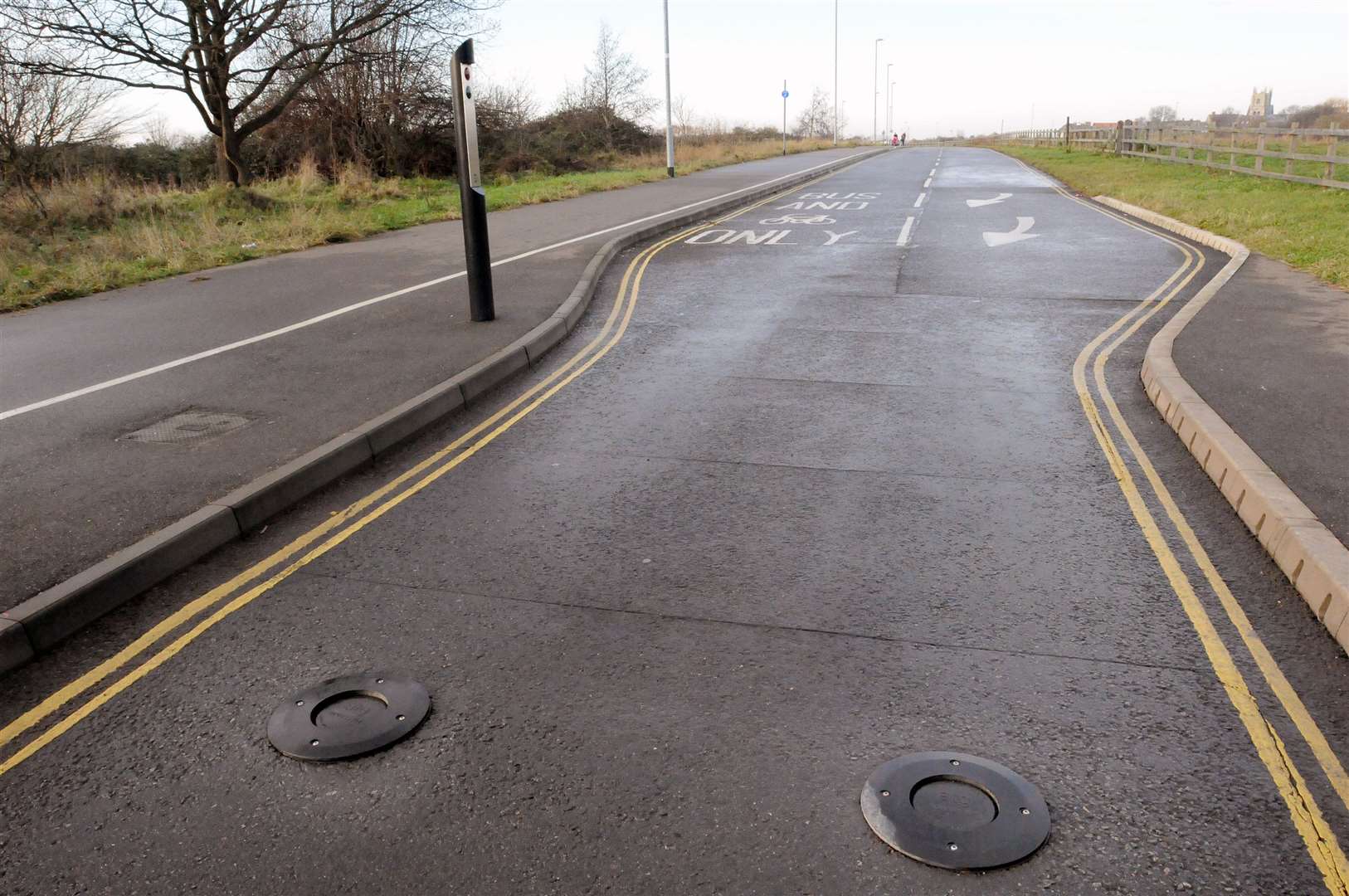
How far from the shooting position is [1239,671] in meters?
3.80

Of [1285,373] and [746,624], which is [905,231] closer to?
[1285,373]

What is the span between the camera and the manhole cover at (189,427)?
6621 mm

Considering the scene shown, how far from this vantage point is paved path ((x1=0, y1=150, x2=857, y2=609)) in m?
5.43

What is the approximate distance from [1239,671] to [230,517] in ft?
16.2

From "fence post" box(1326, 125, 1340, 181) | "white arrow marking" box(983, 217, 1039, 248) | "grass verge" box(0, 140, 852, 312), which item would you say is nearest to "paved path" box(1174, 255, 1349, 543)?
"white arrow marking" box(983, 217, 1039, 248)

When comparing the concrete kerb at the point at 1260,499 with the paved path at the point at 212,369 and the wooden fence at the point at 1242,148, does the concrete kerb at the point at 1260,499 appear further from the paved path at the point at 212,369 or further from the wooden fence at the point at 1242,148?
the wooden fence at the point at 1242,148

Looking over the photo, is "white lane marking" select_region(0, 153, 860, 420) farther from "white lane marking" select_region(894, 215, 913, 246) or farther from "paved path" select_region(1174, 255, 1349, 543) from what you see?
"paved path" select_region(1174, 255, 1349, 543)

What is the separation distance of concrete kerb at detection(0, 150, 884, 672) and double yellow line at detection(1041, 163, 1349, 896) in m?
4.82

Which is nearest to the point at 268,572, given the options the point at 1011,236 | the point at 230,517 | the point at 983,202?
the point at 230,517

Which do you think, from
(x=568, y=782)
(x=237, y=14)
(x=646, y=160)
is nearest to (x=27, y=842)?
(x=568, y=782)

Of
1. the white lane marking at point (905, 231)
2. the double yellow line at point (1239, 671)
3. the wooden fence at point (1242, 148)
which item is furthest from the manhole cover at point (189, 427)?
the wooden fence at point (1242, 148)

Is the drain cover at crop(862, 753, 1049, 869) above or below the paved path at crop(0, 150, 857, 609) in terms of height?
below

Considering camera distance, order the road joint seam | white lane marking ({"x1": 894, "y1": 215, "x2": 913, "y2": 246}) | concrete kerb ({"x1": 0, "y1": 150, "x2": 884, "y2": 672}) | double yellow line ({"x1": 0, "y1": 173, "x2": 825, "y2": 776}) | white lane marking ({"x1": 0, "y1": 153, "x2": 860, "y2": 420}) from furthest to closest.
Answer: white lane marking ({"x1": 894, "y1": 215, "x2": 913, "y2": 246}), white lane marking ({"x1": 0, "y1": 153, "x2": 860, "y2": 420}), concrete kerb ({"x1": 0, "y1": 150, "x2": 884, "y2": 672}), the road joint seam, double yellow line ({"x1": 0, "y1": 173, "x2": 825, "y2": 776})

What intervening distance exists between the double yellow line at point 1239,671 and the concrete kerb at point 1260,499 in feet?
0.99
